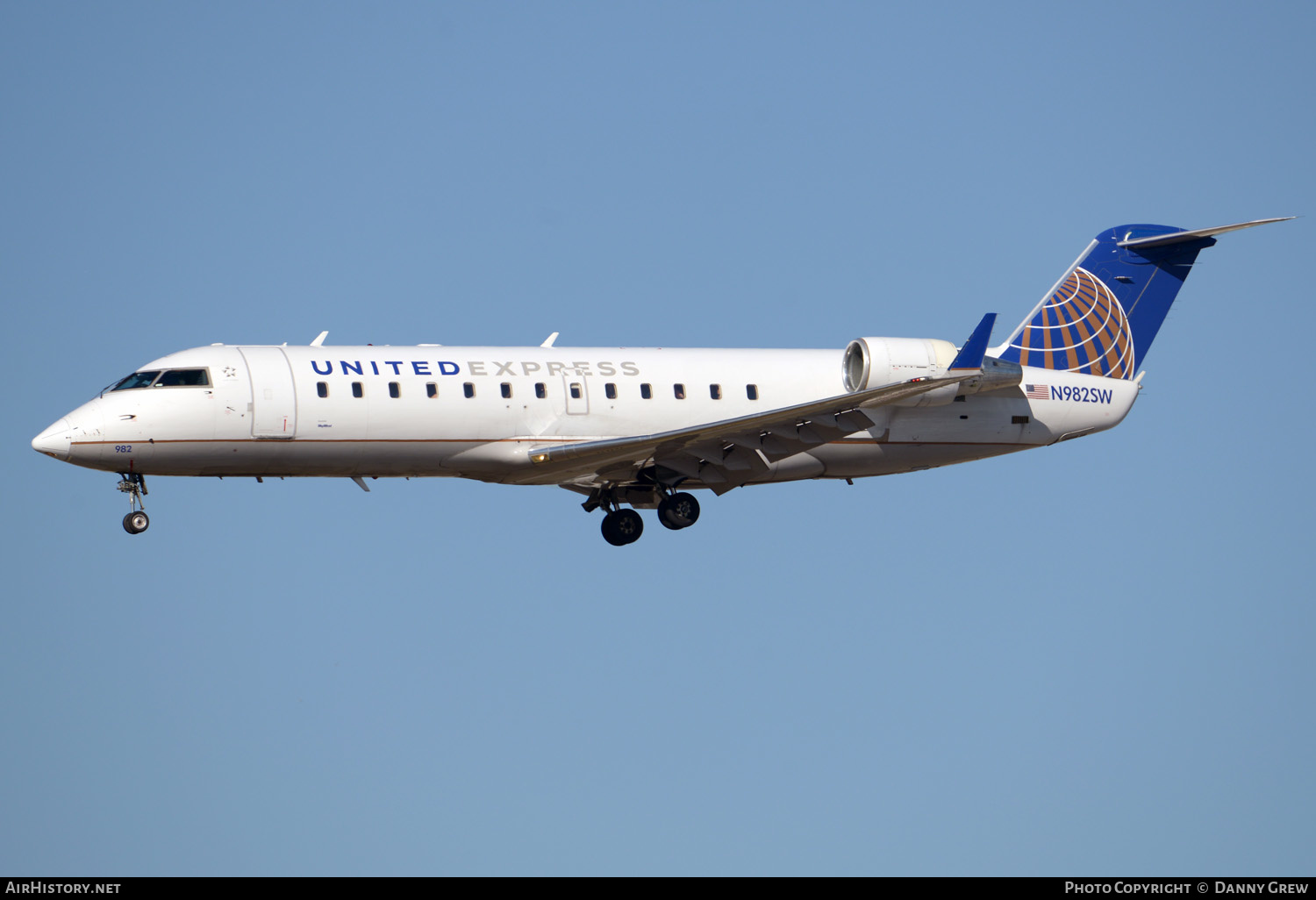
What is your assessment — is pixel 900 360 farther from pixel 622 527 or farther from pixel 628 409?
pixel 622 527

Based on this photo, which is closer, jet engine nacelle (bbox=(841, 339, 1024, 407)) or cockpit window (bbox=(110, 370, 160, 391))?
cockpit window (bbox=(110, 370, 160, 391))

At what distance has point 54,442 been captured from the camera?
32.4 metres

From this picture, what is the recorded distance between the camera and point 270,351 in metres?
33.9

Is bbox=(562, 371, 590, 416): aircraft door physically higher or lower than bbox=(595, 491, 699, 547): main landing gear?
higher

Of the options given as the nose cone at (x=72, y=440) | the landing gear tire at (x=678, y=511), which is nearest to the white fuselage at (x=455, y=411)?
the nose cone at (x=72, y=440)

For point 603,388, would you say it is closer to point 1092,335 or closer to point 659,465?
point 659,465

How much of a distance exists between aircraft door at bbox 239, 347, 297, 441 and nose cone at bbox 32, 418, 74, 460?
316 centimetres

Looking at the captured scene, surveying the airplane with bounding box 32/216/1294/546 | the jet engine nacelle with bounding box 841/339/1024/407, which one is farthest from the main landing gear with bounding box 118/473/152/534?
the jet engine nacelle with bounding box 841/339/1024/407

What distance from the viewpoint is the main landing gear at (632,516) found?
118 feet

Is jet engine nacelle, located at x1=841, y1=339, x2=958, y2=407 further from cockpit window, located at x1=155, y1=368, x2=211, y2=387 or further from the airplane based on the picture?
cockpit window, located at x1=155, y1=368, x2=211, y2=387

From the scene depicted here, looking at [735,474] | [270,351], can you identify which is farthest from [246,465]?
[735,474]

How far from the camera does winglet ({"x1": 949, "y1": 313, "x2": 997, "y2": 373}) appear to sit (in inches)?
1359

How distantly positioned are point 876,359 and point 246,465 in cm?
1171
